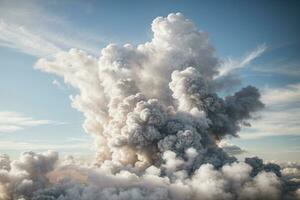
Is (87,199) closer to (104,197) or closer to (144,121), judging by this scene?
(104,197)

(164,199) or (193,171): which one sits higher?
(193,171)

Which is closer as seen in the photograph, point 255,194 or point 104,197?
point 104,197

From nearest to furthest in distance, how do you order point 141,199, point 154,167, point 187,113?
1. point 141,199
2. point 154,167
3. point 187,113

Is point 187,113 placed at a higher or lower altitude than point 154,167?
higher

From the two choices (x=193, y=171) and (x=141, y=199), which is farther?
(x=193, y=171)

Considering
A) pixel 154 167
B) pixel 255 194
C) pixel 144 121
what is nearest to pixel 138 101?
pixel 144 121

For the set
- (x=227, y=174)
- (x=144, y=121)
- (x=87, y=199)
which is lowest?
(x=87, y=199)

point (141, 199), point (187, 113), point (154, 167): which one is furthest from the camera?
point (187, 113)

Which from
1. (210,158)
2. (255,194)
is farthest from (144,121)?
(255,194)

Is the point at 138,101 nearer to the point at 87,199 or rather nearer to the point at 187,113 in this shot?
the point at 187,113
